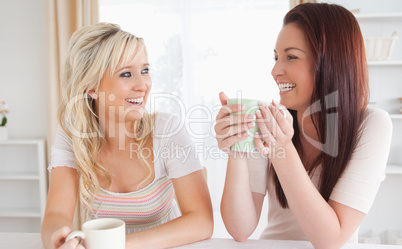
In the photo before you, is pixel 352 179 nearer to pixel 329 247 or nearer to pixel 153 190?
pixel 329 247

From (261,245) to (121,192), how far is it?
59cm

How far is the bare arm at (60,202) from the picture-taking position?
1076 millimetres

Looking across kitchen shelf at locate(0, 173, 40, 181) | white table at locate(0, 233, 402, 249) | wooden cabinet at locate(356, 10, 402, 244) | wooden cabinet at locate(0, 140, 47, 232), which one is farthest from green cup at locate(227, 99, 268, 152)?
wooden cabinet at locate(0, 140, 47, 232)

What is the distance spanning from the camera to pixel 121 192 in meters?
1.33

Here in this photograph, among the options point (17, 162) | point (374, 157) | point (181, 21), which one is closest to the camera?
point (374, 157)

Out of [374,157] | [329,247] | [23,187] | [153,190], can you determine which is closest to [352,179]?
[374,157]

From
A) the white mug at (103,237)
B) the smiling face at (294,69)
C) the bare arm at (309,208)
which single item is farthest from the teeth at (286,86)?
the white mug at (103,237)

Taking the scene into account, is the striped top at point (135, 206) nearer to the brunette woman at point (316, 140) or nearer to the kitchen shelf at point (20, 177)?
the brunette woman at point (316, 140)

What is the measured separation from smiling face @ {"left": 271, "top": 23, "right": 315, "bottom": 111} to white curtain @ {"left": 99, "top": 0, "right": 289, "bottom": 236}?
5.61 ft

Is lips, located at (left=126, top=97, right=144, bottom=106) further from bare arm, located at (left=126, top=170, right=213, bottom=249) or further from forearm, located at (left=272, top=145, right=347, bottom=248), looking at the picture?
forearm, located at (left=272, top=145, right=347, bottom=248)

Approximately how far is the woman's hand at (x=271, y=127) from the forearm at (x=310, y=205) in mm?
57

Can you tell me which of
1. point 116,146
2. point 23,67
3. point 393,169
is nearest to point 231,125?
point 116,146

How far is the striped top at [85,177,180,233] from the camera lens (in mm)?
1303

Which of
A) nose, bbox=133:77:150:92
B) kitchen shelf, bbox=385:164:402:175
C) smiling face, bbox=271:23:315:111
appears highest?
smiling face, bbox=271:23:315:111
